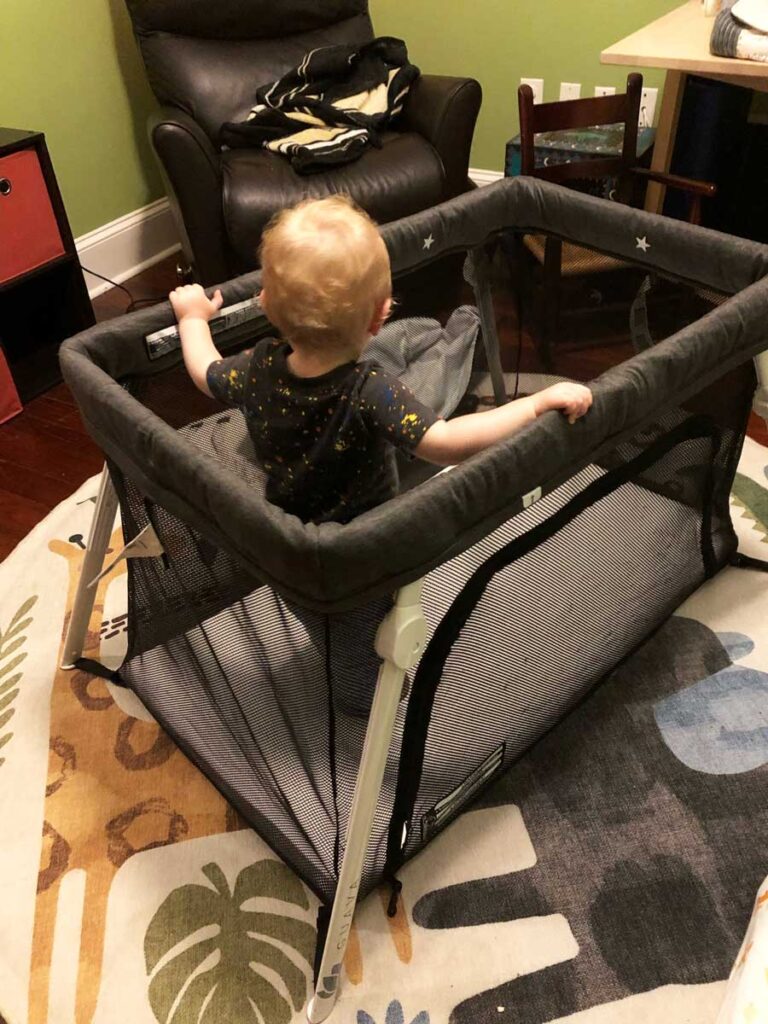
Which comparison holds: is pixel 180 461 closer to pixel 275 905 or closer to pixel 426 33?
pixel 275 905

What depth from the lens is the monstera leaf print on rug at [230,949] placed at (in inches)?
38.1

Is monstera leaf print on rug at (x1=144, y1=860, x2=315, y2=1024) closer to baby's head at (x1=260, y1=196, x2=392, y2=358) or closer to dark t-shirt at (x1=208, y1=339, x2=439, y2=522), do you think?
dark t-shirt at (x1=208, y1=339, x2=439, y2=522)

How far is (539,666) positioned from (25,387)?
1.53 m

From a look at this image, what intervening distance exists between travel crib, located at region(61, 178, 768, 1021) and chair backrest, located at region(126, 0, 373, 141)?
47.9 inches

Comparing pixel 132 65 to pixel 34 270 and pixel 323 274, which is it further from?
pixel 323 274

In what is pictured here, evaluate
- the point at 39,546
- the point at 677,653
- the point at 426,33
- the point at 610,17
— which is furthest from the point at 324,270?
the point at 426,33

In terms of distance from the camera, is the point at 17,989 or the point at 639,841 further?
the point at 639,841

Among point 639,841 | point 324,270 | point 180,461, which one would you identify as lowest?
point 639,841

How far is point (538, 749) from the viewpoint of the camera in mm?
1213

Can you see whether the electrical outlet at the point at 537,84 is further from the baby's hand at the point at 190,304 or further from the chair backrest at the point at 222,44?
the baby's hand at the point at 190,304

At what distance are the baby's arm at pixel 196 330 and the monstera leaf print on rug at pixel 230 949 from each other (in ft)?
2.07

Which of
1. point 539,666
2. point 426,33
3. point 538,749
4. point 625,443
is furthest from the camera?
point 426,33

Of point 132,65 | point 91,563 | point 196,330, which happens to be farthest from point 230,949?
point 132,65

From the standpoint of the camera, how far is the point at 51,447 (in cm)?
187
